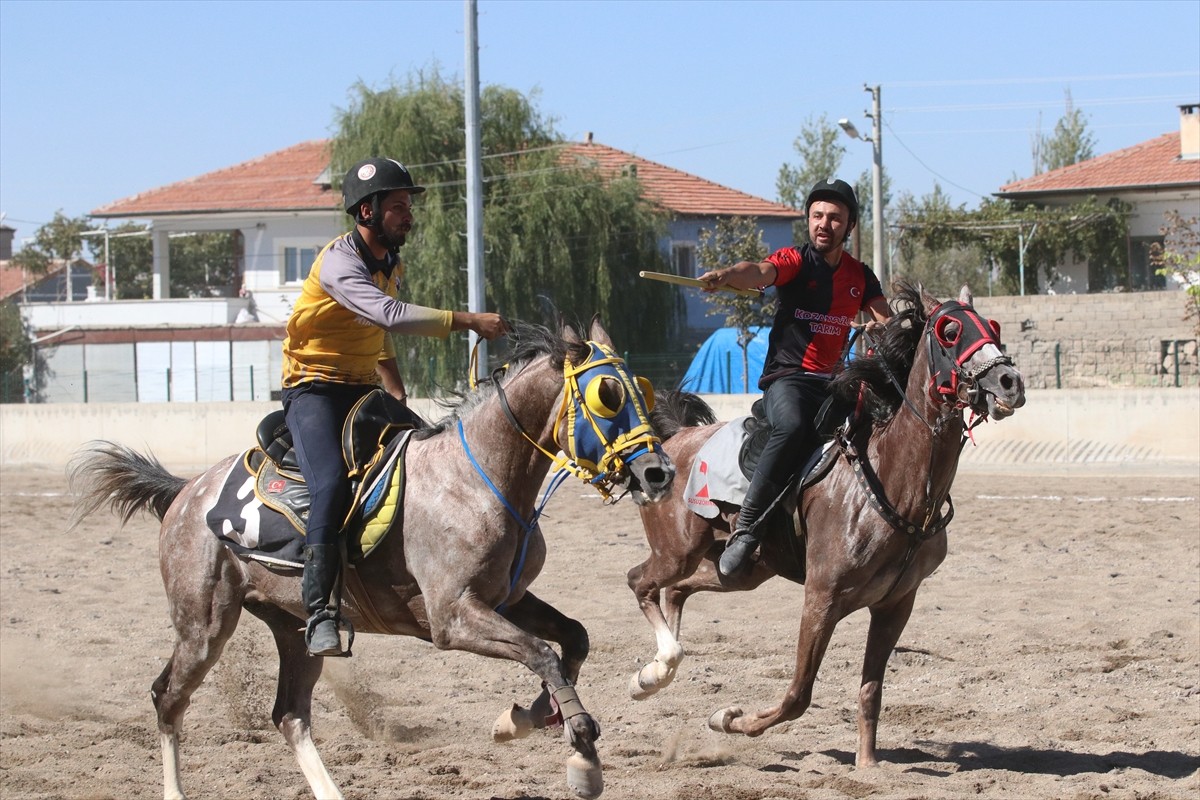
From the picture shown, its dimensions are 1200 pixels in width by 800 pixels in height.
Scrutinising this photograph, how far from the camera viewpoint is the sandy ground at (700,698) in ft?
20.8

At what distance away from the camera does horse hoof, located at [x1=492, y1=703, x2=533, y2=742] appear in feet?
17.9

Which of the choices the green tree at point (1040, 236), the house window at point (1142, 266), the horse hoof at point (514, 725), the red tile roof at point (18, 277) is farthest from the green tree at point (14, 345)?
the horse hoof at point (514, 725)

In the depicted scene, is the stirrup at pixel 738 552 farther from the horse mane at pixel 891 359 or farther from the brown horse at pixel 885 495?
the horse mane at pixel 891 359

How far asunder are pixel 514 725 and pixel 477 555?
2.34 ft

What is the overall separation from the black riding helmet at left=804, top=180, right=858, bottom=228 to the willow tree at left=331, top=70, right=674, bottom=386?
2759 centimetres

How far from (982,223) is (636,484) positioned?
3753 cm

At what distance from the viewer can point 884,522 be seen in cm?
648

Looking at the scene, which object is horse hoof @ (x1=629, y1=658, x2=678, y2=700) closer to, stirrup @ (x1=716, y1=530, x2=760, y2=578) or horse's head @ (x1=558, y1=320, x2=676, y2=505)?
stirrup @ (x1=716, y1=530, x2=760, y2=578)

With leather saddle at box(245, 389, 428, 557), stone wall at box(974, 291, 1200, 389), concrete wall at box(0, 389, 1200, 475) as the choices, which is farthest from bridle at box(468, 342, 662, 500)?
stone wall at box(974, 291, 1200, 389)

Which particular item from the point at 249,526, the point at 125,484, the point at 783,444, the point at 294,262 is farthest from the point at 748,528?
the point at 294,262

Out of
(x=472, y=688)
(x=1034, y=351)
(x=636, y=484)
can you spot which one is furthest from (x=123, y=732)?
(x=1034, y=351)

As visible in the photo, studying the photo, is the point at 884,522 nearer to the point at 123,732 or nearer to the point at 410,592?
the point at 410,592

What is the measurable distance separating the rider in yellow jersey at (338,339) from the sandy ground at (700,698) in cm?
129

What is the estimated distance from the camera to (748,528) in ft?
23.1
